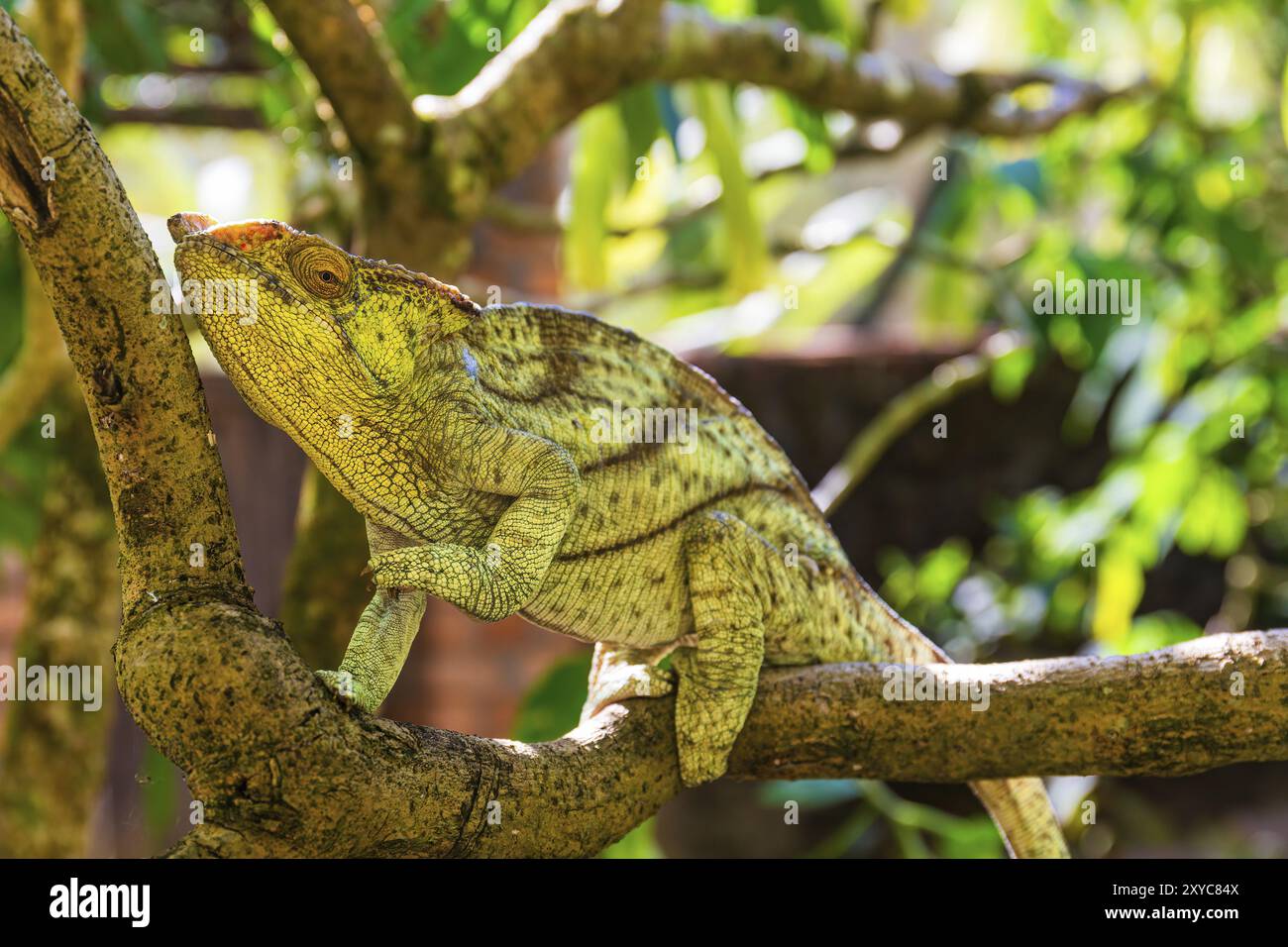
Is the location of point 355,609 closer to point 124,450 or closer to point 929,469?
point 124,450

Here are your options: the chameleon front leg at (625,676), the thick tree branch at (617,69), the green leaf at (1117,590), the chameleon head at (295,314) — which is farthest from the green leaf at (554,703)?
the green leaf at (1117,590)

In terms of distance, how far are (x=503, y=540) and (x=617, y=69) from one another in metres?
1.47

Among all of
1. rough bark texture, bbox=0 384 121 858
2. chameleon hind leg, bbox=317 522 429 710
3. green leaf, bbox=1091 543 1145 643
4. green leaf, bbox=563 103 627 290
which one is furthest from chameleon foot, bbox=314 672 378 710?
green leaf, bbox=1091 543 1145 643

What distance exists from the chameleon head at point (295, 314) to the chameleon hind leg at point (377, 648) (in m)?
0.23

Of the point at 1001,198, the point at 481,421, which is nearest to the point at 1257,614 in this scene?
the point at 1001,198

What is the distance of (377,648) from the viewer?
1392 millimetres

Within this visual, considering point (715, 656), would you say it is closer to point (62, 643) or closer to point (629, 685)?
point (629, 685)

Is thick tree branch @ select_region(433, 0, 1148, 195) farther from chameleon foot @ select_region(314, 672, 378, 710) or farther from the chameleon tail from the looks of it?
chameleon foot @ select_region(314, 672, 378, 710)

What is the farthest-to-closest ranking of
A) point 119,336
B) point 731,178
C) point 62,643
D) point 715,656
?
1. point 731,178
2. point 62,643
3. point 715,656
4. point 119,336

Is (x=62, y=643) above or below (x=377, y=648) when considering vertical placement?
above

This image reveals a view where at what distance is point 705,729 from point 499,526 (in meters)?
0.44

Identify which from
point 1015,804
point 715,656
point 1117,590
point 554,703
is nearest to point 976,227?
point 1117,590

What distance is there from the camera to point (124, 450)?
126cm

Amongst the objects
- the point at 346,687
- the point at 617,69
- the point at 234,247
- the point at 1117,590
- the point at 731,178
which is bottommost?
the point at 346,687
